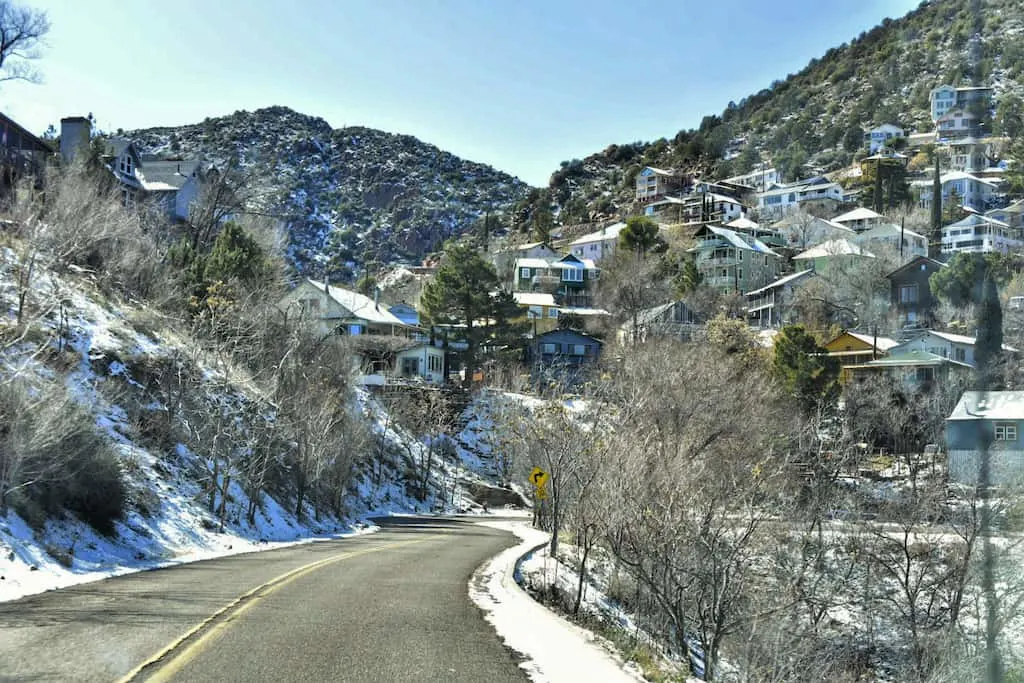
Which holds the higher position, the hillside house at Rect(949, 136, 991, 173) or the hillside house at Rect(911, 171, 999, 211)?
the hillside house at Rect(911, 171, 999, 211)

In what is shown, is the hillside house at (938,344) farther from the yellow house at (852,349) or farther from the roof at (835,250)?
the roof at (835,250)

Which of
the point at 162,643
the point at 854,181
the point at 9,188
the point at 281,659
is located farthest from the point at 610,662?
the point at 854,181

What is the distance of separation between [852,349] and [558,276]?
45.3m

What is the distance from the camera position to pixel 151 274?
4259cm

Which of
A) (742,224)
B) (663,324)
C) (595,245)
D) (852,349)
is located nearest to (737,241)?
(742,224)

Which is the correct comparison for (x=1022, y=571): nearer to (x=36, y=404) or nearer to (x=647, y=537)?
(x=647, y=537)

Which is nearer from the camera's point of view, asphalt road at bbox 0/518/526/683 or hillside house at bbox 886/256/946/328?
asphalt road at bbox 0/518/526/683

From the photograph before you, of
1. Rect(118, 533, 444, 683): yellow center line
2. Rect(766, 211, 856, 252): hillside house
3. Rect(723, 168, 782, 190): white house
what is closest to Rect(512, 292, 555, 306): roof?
Rect(766, 211, 856, 252): hillside house

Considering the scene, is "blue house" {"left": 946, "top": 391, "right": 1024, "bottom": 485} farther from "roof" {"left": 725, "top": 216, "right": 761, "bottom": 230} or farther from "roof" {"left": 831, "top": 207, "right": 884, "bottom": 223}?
"roof" {"left": 831, "top": 207, "right": 884, "bottom": 223}

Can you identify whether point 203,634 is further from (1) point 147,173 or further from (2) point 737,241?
(2) point 737,241

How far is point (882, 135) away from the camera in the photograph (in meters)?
150

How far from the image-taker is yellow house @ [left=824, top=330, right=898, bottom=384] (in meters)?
57.4

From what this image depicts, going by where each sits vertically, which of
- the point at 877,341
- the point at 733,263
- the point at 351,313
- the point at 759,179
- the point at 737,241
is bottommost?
the point at 877,341

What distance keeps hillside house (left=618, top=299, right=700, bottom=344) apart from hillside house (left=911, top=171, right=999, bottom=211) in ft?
72.2
